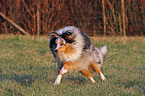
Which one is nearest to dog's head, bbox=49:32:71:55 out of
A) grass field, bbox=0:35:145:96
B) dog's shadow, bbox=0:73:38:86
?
grass field, bbox=0:35:145:96

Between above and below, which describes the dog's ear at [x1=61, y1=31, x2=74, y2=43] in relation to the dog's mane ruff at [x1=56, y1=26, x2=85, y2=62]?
above

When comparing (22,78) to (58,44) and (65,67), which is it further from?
(58,44)

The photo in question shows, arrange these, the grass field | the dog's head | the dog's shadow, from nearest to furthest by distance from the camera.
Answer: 1. the grass field
2. the dog's head
3. the dog's shadow

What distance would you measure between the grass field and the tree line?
4.37 feet

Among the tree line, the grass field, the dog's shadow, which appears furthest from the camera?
the tree line

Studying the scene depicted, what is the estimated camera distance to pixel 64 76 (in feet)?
16.5

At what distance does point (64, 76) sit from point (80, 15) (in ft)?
19.4

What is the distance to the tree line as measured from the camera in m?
10.5

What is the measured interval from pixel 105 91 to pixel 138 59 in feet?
9.63

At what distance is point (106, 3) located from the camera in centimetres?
1056

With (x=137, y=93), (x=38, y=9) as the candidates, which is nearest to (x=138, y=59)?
(x=137, y=93)

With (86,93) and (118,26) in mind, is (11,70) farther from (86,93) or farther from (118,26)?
(118,26)

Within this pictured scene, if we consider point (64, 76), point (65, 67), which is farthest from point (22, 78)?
point (65, 67)

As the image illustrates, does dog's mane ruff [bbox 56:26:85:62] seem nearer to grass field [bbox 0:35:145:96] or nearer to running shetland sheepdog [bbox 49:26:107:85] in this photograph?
running shetland sheepdog [bbox 49:26:107:85]
